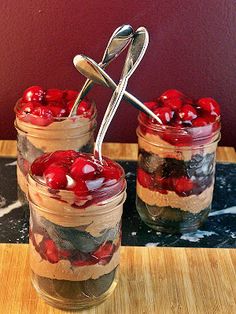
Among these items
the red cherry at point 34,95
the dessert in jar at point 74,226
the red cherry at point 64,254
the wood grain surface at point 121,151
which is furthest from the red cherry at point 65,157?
the wood grain surface at point 121,151

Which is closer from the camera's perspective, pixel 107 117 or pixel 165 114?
pixel 107 117

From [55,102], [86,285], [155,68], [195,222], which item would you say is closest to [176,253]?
[195,222]

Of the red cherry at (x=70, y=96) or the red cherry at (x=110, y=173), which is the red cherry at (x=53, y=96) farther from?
the red cherry at (x=110, y=173)

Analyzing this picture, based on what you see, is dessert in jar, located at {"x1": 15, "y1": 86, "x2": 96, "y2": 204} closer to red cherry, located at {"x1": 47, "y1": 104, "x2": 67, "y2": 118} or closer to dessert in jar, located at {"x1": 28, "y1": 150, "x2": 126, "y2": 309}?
red cherry, located at {"x1": 47, "y1": 104, "x2": 67, "y2": 118}

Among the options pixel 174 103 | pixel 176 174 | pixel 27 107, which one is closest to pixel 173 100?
pixel 174 103

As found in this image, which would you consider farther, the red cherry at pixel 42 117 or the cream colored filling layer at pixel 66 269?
the red cherry at pixel 42 117

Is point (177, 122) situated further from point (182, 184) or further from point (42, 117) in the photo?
point (42, 117)

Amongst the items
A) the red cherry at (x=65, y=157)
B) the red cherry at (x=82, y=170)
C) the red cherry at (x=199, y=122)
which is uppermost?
the red cherry at (x=82, y=170)

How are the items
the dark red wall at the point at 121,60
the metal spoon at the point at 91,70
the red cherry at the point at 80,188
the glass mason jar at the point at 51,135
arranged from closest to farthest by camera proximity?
1. the red cherry at the point at 80,188
2. the metal spoon at the point at 91,70
3. the glass mason jar at the point at 51,135
4. the dark red wall at the point at 121,60
